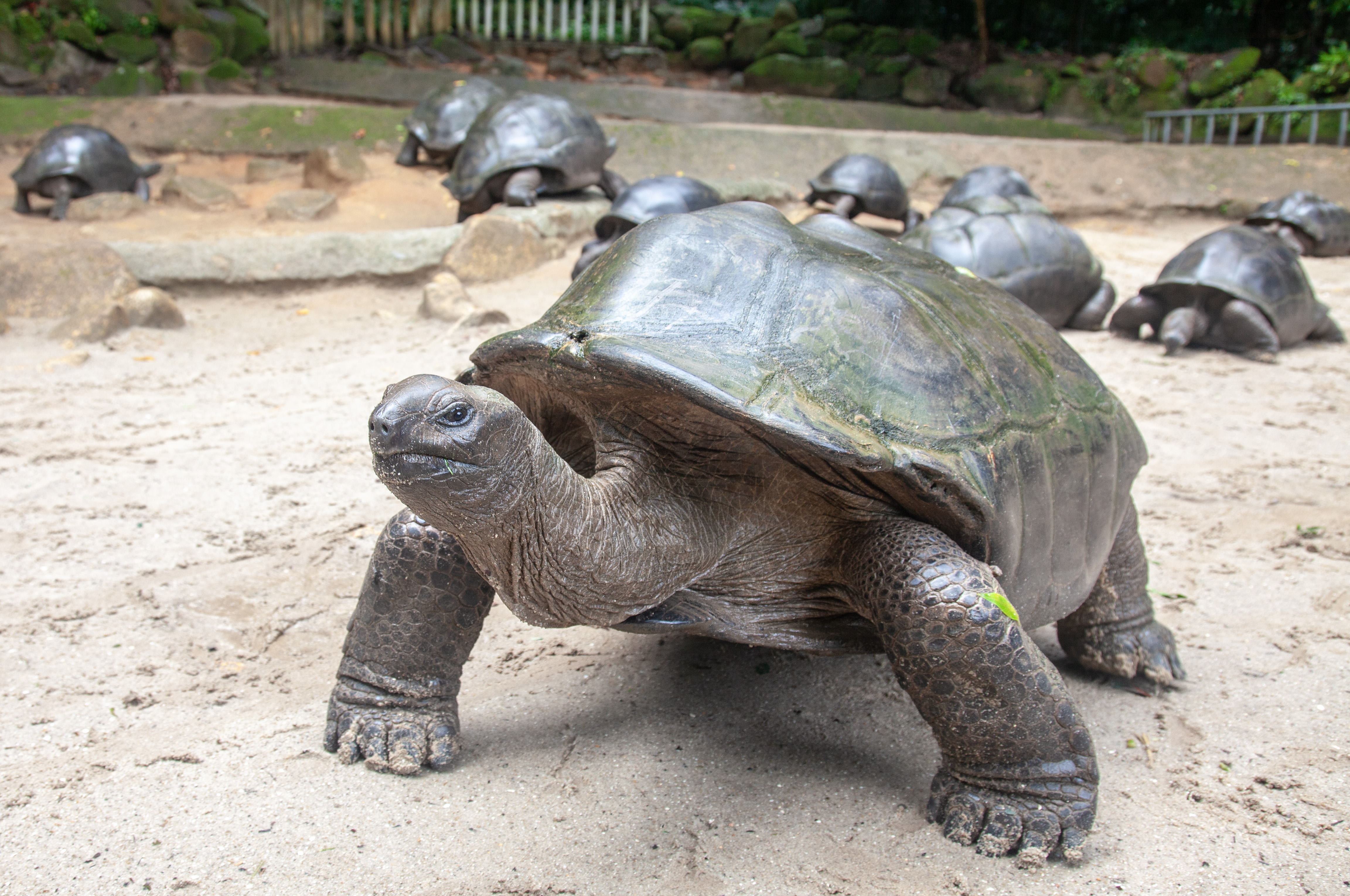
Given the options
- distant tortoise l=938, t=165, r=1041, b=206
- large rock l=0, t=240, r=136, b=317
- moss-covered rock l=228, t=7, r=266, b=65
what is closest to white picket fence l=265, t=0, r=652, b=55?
moss-covered rock l=228, t=7, r=266, b=65

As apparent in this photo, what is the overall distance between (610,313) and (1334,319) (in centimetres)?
712

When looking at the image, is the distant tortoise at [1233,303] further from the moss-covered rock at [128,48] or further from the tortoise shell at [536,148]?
the moss-covered rock at [128,48]

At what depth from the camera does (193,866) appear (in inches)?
72.0

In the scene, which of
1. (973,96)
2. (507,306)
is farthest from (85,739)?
(973,96)

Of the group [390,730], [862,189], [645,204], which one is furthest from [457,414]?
[862,189]

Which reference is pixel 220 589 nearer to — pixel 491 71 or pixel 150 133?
pixel 150 133

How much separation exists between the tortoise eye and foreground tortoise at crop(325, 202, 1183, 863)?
93mm

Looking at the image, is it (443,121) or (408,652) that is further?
(443,121)

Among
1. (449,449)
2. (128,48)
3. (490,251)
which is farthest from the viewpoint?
(128,48)

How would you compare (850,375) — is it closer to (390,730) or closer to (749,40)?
(390,730)

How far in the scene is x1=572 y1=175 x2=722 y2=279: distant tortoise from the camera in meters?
7.40

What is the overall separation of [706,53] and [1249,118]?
9146mm

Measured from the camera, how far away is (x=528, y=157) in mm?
8711

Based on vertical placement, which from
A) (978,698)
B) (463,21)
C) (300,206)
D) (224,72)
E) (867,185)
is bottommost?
(978,698)
